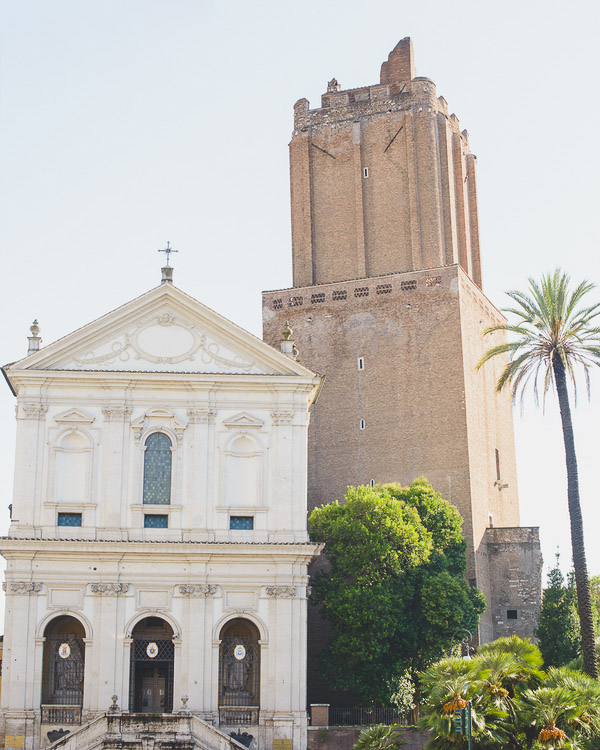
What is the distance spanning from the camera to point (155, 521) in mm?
39000

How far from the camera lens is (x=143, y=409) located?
39844 mm

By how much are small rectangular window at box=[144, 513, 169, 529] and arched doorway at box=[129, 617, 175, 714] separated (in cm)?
310

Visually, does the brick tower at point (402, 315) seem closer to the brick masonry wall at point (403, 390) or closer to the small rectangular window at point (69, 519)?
the brick masonry wall at point (403, 390)

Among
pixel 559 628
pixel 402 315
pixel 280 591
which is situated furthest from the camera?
pixel 402 315

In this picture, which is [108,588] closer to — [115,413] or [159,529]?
[159,529]

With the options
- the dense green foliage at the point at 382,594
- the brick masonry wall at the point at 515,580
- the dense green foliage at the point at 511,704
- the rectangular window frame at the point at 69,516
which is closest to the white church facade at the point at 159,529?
the rectangular window frame at the point at 69,516

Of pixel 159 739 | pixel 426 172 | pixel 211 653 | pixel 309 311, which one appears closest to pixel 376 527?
pixel 211 653

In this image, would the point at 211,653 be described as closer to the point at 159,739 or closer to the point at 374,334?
the point at 159,739

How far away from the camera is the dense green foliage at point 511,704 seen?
2597 cm

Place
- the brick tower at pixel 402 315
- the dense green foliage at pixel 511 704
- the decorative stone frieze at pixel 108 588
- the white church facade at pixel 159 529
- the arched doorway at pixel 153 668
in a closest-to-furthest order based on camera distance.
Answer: the dense green foliage at pixel 511 704 < the white church facade at pixel 159 529 < the decorative stone frieze at pixel 108 588 < the arched doorway at pixel 153 668 < the brick tower at pixel 402 315

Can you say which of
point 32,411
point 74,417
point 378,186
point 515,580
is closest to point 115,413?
point 74,417

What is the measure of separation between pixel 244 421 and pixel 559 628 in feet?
50.6

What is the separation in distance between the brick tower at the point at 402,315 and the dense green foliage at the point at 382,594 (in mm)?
7114

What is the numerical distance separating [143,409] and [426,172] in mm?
24146
